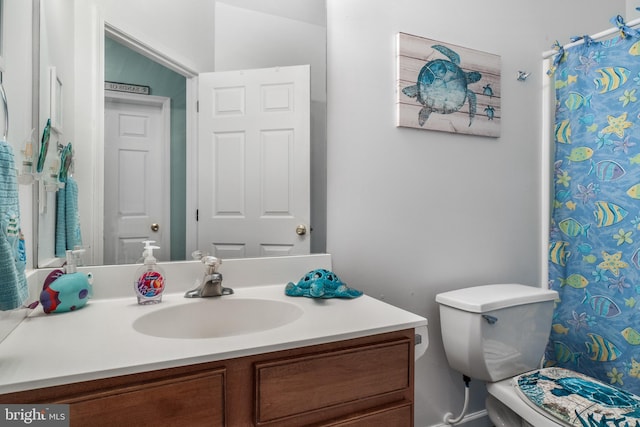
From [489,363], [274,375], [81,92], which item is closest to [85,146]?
[81,92]

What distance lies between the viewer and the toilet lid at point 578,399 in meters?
1.06

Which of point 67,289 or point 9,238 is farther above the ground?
point 9,238

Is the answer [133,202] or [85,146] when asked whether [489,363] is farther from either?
[85,146]

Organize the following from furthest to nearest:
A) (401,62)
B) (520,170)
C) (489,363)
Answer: (520,170) → (401,62) → (489,363)

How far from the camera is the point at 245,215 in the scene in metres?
1.31

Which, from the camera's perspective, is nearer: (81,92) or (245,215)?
(81,92)

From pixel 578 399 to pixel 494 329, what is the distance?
0.31 metres

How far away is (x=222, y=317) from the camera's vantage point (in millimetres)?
1118

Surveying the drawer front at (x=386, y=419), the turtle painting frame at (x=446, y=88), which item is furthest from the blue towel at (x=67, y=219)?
the turtle painting frame at (x=446, y=88)

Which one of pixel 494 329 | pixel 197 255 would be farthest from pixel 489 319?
pixel 197 255

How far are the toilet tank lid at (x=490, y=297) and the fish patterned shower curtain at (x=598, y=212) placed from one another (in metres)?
0.31

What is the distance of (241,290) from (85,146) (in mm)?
658

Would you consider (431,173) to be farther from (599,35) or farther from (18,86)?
(18,86)

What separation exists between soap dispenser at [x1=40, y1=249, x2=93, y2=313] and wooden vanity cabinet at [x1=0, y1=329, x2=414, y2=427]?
39 cm
